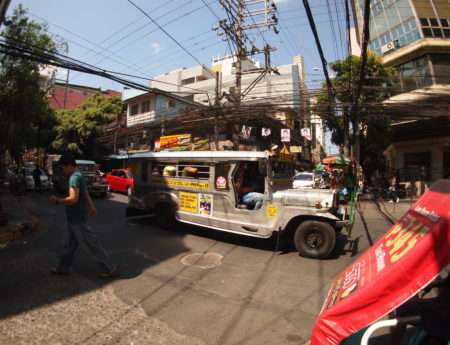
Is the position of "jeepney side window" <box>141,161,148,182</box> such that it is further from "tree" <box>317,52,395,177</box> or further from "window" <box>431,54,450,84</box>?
"window" <box>431,54,450,84</box>

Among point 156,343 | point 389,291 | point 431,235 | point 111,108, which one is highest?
point 111,108

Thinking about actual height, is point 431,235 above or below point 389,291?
above

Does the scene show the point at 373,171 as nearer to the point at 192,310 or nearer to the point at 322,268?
the point at 322,268

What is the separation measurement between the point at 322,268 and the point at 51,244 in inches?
215

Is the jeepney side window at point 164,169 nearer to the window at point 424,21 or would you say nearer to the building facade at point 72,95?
the window at point 424,21

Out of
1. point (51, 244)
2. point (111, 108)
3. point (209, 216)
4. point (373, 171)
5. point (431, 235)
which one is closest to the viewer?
point (431, 235)

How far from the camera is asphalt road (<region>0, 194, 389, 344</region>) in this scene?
3266 millimetres

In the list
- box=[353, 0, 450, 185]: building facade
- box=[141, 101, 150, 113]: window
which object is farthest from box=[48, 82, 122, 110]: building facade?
box=[353, 0, 450, 185]: building facade

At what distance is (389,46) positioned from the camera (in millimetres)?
23125

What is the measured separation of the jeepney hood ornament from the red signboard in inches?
162

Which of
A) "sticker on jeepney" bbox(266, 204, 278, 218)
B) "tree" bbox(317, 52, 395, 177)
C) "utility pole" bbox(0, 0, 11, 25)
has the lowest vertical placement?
"sticker on jeepney" bbox(266, 204, 278, 218)

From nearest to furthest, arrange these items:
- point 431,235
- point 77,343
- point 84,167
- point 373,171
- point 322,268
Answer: point 431,235
point 77,343
point 322,268
point 84,167
point 373,171

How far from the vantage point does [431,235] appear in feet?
4.77

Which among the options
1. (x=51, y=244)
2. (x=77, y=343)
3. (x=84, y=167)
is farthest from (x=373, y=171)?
(x=77, y=343)
